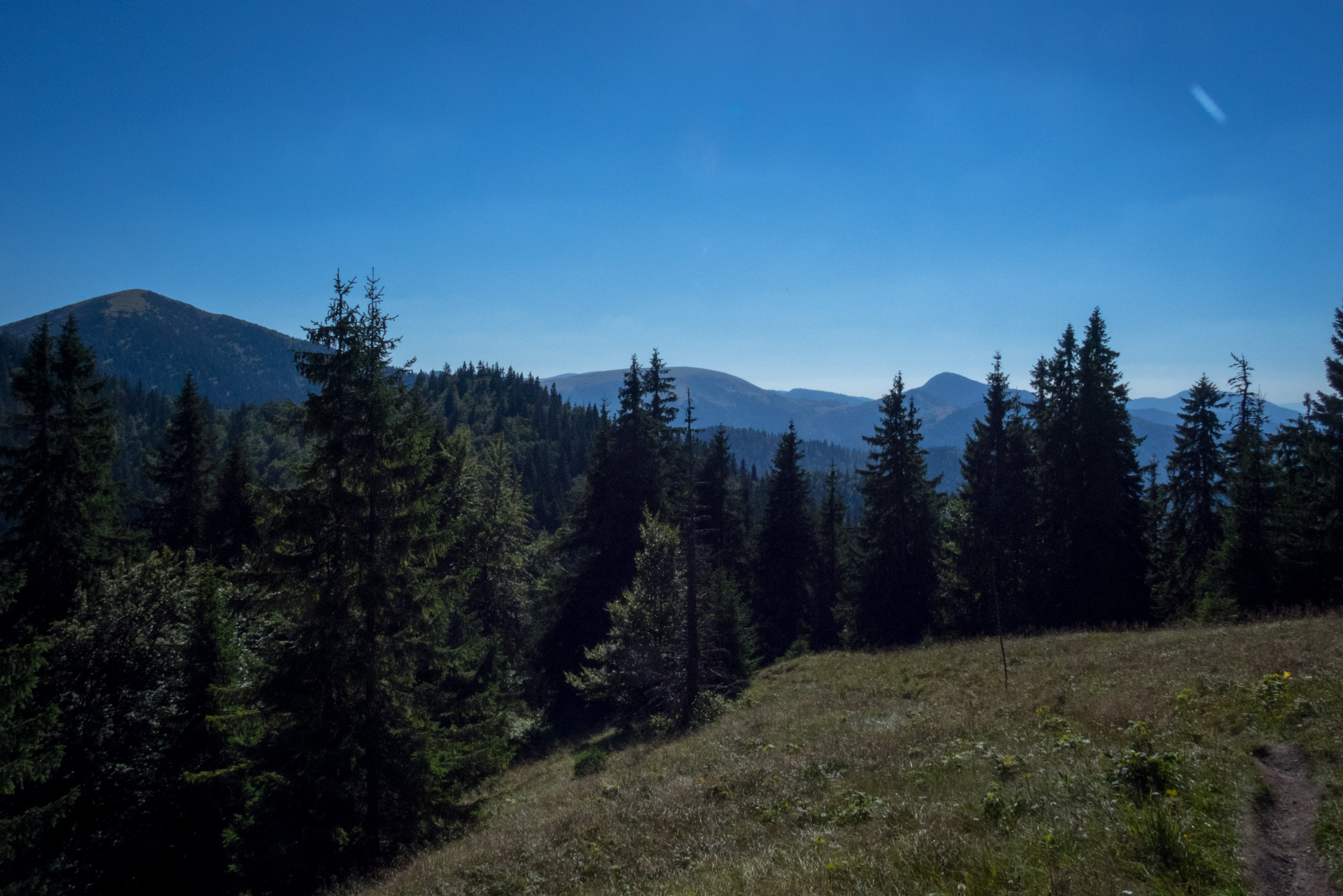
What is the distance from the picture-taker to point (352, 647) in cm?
1389

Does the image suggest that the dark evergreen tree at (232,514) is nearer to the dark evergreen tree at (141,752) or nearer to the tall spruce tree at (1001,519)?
the dark evergreen tree at (141,752)

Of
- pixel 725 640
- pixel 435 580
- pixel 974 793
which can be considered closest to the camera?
pixel 974 793

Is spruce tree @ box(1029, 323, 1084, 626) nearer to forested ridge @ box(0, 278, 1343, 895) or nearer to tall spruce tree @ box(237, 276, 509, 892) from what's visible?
forested ridge @ box(0, 278, 1343, 895)

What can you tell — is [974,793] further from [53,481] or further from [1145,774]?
[53,481]

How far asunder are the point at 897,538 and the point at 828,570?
36.5 ft

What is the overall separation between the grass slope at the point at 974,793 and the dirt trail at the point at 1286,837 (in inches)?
5.2

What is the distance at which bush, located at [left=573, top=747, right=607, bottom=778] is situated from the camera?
18.1m

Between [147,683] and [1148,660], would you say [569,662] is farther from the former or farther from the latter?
[1148,660]

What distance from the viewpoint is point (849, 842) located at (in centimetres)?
747

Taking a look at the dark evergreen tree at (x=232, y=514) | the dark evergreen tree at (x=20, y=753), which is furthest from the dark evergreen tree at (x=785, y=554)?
the dark evergreen tree at (x=20, y=753)

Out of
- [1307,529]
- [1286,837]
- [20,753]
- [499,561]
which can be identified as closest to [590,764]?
[20,753]

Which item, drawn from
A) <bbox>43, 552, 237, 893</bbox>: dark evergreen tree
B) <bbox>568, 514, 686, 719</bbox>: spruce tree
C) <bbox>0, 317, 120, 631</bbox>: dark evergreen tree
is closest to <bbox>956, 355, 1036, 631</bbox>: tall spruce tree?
<bbox>568, 514, 686, 719</bbox>: spruce tree

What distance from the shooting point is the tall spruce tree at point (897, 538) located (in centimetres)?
3481

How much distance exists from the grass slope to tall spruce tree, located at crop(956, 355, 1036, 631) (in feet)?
50.3
